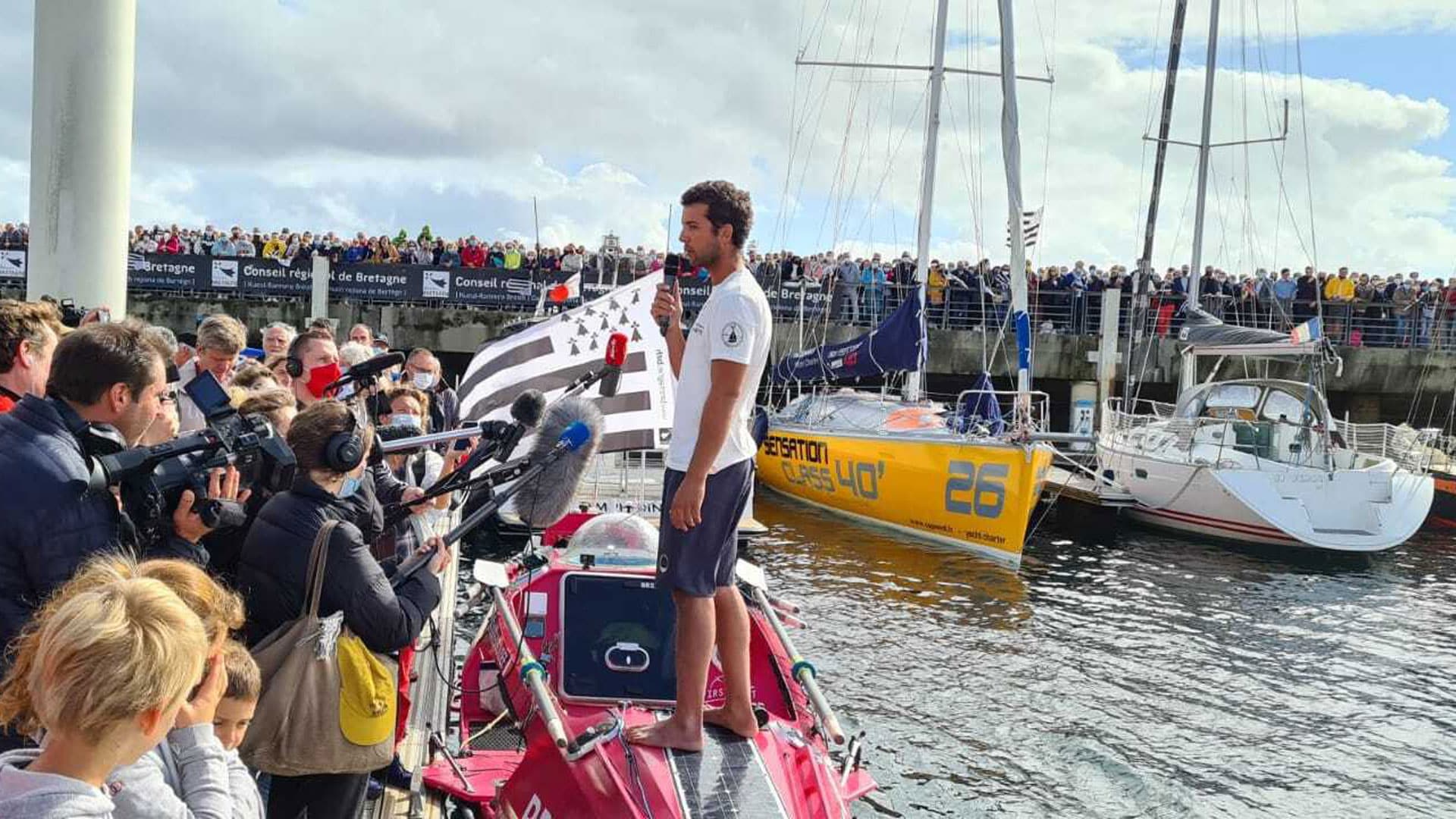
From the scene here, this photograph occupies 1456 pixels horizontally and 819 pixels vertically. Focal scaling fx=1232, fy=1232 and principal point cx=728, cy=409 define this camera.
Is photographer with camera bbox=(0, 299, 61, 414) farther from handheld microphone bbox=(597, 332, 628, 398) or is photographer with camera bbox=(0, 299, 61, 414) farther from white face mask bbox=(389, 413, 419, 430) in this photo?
handheld microphone bbox=(597, 332, 628, 398)

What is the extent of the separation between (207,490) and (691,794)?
6.09 feet

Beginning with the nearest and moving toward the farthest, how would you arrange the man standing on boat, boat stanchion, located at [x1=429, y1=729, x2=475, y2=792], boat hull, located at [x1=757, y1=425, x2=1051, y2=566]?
the man standing on boat
boat stanchion, located at [x1=429, y1=729, x2=475, y2=792]
boat hull, located at [x1=757, y1=425, x2=1051, y2=566]

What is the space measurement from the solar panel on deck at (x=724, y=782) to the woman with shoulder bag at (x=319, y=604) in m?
1.06


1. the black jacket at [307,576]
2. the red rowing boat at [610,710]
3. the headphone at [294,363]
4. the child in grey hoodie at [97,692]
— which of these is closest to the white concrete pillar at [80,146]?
the headphone at [294,363]

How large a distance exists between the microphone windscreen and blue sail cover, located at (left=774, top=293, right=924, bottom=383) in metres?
13.8

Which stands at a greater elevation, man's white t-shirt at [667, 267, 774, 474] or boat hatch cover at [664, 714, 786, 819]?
man's white t-shirt at [667, 267, 774, 474]

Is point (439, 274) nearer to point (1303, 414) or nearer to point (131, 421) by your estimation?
point (1303, 414)

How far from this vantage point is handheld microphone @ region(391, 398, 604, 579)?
4.43 m

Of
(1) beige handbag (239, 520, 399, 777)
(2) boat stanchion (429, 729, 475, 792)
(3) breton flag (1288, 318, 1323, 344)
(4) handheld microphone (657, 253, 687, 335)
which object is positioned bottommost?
(2) boat stanchion (429, 729, 475, 792)

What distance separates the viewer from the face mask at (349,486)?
3.81 metres

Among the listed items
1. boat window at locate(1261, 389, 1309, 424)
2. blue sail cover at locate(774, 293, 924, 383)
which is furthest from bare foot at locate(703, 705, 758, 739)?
boat window at locate(1261, 389, 1309, 424)

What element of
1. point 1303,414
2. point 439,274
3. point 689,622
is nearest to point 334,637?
point 689,622

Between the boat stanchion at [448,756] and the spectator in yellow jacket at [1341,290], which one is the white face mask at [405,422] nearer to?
the boat stanchion at [448,756]

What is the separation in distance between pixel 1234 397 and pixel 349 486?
60.7 ft
